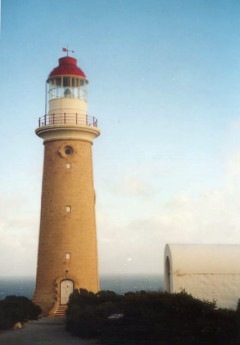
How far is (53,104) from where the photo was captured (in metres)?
35.9

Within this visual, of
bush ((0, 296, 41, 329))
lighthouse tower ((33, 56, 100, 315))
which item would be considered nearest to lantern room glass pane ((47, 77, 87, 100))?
lighthouse tower ((33, 56, 100, 315))

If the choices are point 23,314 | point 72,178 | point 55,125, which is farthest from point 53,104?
point 23,314

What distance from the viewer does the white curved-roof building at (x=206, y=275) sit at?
2569 centimetres

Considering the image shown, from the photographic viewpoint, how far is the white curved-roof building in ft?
84.3

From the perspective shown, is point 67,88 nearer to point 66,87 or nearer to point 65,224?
point 66,87

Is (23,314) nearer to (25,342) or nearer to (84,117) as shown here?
(25,342)

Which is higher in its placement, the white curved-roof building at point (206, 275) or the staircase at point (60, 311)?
the white curved-roof building at point (206, 275)

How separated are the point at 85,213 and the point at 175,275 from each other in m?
10.5

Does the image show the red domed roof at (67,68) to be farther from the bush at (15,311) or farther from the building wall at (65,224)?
the bush at (15,311)

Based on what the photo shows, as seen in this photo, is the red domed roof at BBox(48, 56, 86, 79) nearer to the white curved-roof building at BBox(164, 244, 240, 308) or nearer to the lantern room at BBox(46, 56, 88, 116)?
the lantern room at BBox(46, 56, 88, 116)

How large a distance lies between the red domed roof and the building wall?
13.9 feet

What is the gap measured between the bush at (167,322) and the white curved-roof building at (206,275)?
4101mm

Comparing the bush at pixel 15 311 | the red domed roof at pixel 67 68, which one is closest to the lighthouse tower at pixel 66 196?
the red domed roof at pixel 67 68

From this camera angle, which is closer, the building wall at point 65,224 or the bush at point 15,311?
Result: the bush at point 15,311
